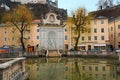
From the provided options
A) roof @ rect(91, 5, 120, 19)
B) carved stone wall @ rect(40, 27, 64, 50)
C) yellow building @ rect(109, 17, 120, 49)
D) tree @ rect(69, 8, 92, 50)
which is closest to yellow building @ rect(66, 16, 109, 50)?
yellow building @ rect(109, 17, 120, 49)

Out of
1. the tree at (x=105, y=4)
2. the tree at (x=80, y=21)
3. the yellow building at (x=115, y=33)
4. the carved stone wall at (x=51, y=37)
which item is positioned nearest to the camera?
the carved stone wall at (x=51, y=37)

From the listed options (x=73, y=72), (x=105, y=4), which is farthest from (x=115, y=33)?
(x=73, y=72)

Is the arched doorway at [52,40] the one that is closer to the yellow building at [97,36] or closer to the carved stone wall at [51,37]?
the carved stone wall at [51,37]

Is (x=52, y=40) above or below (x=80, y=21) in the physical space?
below

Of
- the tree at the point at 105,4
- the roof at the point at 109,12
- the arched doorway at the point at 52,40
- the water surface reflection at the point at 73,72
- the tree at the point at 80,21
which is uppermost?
the tree at the point at 105,4

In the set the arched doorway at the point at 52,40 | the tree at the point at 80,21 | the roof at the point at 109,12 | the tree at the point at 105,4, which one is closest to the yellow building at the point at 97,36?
the tree at the point at 80,21

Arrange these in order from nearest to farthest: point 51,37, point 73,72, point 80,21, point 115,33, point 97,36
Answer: point 73,72
point 51,37
point 80,21
point 115,33
point 97,36

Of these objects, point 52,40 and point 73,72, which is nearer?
point 73,72

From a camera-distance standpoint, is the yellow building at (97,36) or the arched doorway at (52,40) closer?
the arched doorway at (52,40)

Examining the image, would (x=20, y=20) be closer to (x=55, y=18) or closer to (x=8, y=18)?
(x=8, y=18)

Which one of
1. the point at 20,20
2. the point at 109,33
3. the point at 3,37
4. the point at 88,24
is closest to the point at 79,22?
the point at 88,24

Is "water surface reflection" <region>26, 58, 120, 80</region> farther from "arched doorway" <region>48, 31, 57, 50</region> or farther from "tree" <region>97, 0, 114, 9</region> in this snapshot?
"tree" <region>97, 0, 114, 9</region>

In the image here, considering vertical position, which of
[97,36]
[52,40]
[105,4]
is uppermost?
[105,4]

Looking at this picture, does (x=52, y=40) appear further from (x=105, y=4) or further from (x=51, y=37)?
(x=105, y=4)
